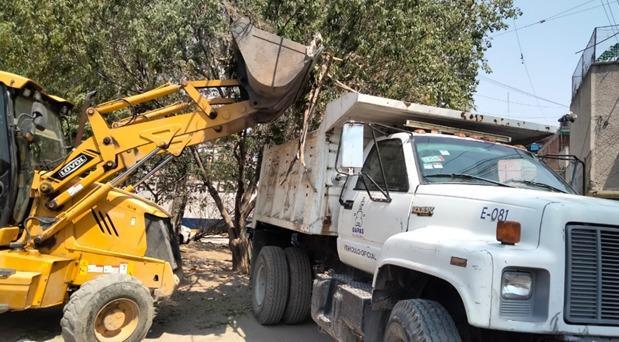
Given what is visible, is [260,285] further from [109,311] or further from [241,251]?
[241,251]

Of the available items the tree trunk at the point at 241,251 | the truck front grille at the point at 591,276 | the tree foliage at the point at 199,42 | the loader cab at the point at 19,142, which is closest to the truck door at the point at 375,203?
the truck front grille at the point at 591,276

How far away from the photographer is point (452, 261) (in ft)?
11.3

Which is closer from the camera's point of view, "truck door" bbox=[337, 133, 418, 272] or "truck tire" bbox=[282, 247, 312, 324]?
"truck door" bbox=[337, 133, 418, 272]

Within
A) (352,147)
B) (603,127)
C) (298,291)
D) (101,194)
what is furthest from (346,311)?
(603,127)

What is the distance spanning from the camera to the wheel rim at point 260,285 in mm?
7793

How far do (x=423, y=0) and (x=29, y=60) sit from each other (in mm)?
6933

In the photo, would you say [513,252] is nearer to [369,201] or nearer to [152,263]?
[369,201]

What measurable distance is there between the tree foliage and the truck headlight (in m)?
5.57

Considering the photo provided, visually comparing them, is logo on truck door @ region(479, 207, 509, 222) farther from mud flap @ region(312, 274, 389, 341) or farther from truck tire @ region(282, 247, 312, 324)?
truck tire @ region(282, 247, 312, 324)

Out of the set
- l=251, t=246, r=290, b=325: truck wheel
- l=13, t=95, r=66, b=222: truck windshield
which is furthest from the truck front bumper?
l=13, t=95, r=66, b=222: truck windshield

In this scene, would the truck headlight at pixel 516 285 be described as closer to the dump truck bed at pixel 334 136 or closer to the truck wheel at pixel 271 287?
the dump truck bed at pixel 334 136

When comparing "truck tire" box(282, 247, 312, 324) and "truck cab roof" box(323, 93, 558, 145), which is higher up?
"truck cab roof" box(323, 93, 558, 145)

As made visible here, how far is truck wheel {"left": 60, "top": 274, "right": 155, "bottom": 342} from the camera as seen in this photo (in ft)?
19.4

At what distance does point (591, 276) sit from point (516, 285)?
430mm
